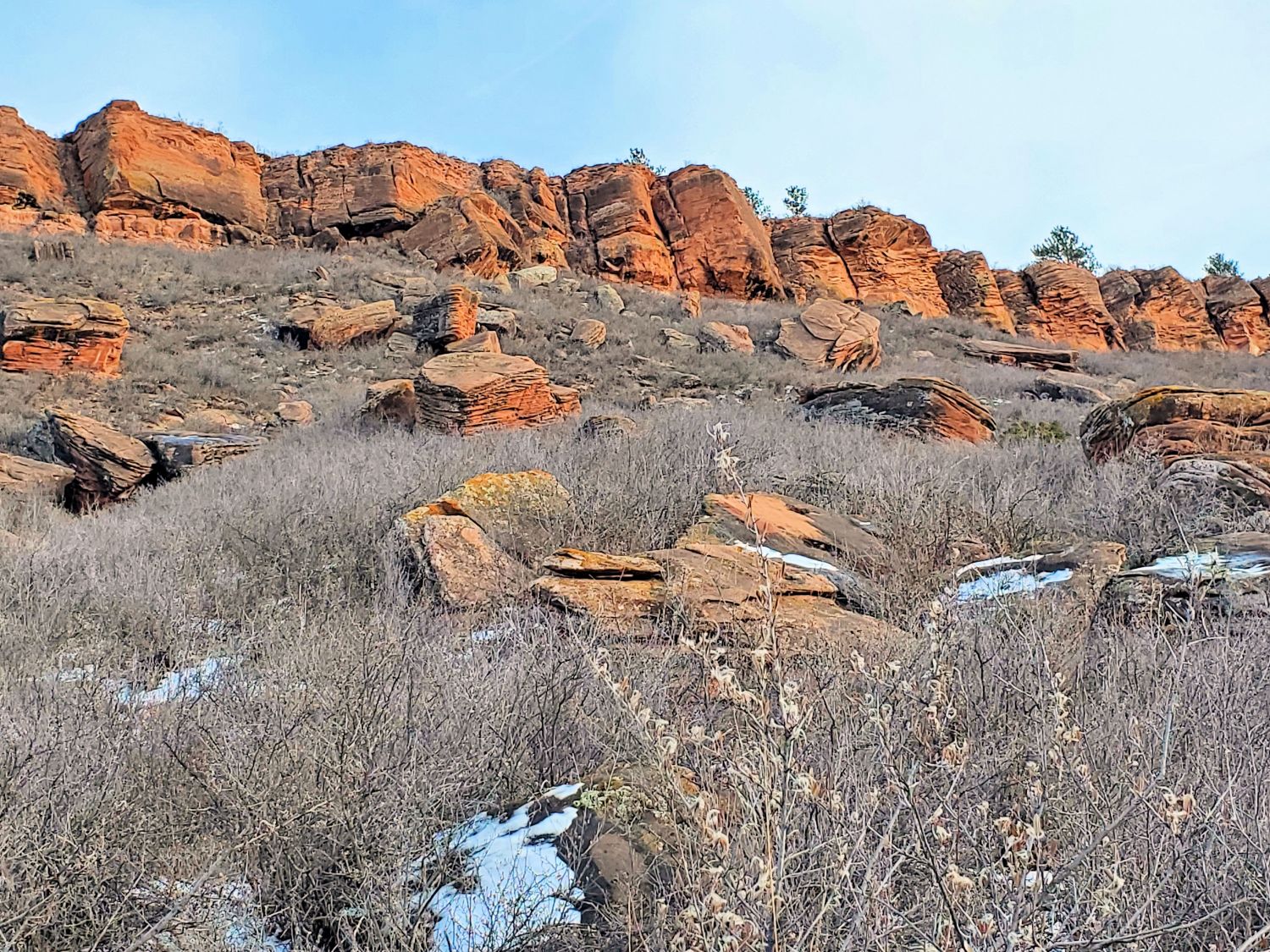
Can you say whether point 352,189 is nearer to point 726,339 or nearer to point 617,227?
point 617,227

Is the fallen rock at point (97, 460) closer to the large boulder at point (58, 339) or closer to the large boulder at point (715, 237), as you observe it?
the large boulder at point (58, 339)

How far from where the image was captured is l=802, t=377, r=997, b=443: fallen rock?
31.0ft

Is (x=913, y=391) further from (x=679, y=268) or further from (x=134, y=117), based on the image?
(x=134, y=117)

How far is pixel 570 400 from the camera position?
11.6 metres

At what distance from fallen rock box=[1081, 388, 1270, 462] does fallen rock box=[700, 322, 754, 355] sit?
1130 centimetres

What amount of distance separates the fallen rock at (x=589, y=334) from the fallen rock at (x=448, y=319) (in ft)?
7.55

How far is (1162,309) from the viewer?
33781 mm

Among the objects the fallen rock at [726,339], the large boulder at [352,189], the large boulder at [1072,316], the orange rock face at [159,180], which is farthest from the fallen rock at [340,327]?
the large boulder at [1072,316]

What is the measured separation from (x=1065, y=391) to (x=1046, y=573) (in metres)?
13.9

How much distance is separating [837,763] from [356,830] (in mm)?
1076

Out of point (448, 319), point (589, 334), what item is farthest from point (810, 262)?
point (448, 319)

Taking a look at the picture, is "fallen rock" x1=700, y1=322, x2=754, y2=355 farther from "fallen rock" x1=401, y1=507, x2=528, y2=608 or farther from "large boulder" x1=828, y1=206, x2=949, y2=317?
"fallen rock" x1=401, y1=507, x2=528, y2=608

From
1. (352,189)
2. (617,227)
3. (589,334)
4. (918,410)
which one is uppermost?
(352,189)

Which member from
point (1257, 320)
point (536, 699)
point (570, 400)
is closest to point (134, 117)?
point (570, 400)
